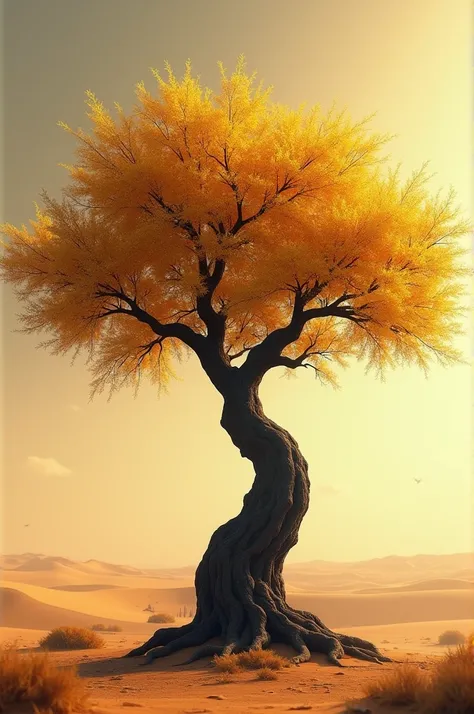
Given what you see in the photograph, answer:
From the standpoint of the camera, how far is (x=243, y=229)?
16.0 m

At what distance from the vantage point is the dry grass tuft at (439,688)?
6914mm

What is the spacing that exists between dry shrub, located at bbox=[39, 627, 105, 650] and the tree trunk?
16.6 feet

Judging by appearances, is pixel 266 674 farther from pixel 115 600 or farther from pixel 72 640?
pixel 115 600

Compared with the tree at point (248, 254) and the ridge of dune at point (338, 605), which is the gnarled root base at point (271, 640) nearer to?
the tree at point (248, 254)

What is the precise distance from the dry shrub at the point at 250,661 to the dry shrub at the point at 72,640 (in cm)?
812

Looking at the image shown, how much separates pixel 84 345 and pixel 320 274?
674 cm

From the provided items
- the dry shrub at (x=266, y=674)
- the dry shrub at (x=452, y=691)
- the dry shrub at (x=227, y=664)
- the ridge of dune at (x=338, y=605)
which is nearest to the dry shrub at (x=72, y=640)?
the dry shrub at (x=227, y=664)

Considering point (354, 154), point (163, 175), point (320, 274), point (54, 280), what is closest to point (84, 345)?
point (54, 280)

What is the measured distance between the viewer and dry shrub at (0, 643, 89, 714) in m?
6.76

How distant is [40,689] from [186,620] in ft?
109

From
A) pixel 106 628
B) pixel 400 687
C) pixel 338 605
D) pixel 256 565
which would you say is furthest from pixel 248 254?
pixel 338 605

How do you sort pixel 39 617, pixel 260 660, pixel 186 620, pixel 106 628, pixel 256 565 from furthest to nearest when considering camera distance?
pixel 186 620
pixel 39 617
pixel 106 628
pixel 256 565
pixel 260 660

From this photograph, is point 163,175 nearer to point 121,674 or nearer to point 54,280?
point 54,280

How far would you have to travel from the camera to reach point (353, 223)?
1482cm
